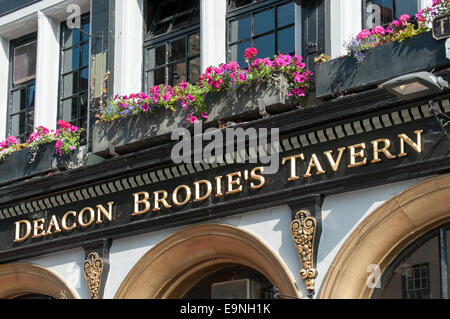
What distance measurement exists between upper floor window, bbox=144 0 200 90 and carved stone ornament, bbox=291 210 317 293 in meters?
3.56

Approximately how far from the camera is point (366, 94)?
13383 mm

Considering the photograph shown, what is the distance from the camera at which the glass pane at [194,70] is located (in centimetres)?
1664

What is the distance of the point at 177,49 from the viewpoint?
56.2 feet

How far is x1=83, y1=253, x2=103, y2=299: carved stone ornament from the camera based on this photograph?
1614cm

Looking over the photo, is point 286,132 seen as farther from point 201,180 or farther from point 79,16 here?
point 79,16

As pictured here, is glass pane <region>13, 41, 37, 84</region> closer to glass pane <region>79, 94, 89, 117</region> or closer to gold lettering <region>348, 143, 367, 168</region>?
glass pane <region>79, 94, 89, 117</region>

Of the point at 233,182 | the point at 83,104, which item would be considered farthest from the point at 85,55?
the point at 233,182

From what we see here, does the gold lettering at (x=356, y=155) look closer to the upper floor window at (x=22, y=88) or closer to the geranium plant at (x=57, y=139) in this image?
the geranium plant at (x=57, y=139)

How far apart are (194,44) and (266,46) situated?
1.47 m

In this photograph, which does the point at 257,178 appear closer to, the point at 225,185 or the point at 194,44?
the point at 225,185

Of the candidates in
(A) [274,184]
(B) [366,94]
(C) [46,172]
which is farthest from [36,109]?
(B) [366,94]

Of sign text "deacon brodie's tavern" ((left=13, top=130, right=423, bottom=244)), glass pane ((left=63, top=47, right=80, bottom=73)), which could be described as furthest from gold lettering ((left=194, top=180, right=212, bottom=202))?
glass pane ((left=63, top=47, right=80, bottom=73))

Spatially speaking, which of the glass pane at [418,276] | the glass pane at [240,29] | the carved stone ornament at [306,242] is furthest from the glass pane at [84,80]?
the glass pane at [418,276]
